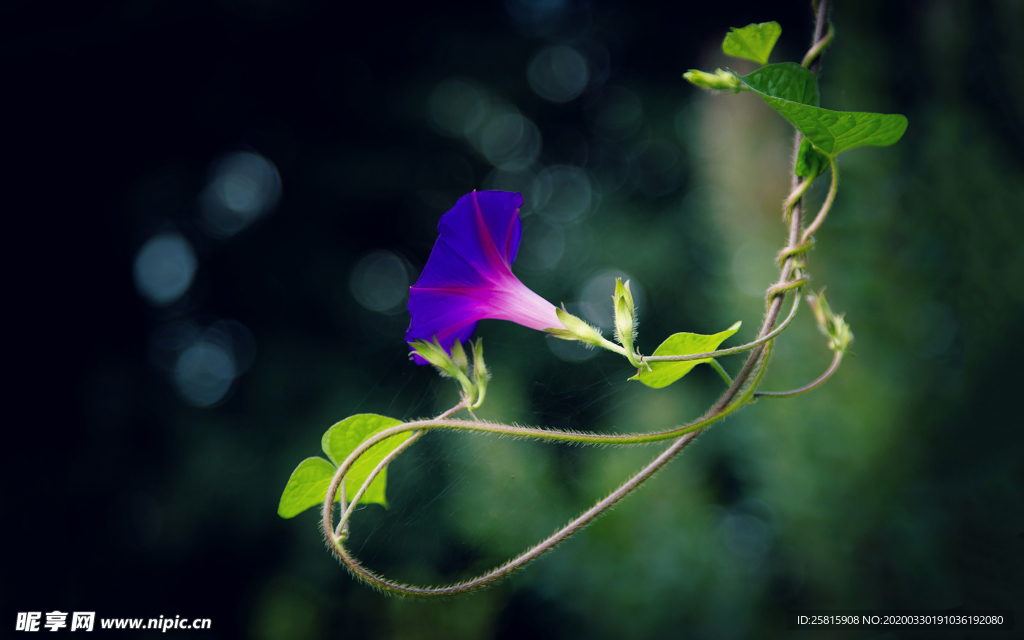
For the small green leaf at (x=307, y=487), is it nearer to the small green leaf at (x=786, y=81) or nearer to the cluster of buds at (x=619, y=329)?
the cluster of buds at (x=619, y=329)

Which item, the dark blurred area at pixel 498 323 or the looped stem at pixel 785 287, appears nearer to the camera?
the looped stem at pixel 785 287

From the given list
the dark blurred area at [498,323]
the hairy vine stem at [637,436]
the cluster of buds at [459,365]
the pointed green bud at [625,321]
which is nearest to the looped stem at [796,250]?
the hairy vine stem at [637,436]

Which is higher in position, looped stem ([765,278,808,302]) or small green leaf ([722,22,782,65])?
small green leaf ([722,22,782,65])

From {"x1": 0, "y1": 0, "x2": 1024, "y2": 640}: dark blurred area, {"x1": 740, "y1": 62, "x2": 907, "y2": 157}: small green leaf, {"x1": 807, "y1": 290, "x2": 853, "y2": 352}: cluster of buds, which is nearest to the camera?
{"x1": 740, "y1": 62, "x2": 907, "y2": 157}: small green leaf

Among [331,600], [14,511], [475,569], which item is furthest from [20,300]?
[475,569]

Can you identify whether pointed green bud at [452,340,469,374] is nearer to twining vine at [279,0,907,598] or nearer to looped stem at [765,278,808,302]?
twining vine at [279,0,907,598]

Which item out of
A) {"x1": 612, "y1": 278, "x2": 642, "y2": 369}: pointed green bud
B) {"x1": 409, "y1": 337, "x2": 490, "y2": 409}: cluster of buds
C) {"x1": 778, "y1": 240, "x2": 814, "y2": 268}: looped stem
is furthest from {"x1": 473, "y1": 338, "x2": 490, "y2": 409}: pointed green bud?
{"x1": 778, "y1": 240, "x2": 814, "y2": 268}: looped stem

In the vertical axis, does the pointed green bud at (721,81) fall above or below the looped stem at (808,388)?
above
